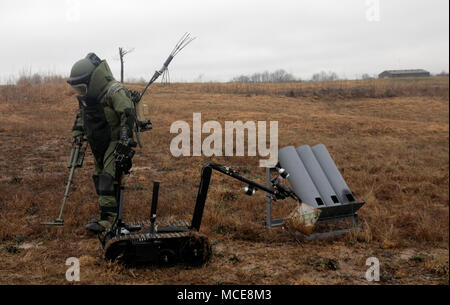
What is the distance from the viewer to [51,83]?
101ft

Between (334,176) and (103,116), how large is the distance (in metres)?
4.39

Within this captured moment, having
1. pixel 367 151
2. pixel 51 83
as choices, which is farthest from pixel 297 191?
pixel 51 83

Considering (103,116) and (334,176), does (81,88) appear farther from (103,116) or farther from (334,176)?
(334,176)

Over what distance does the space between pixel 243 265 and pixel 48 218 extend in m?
4.24

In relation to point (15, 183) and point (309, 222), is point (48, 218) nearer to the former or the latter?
point (15, 183)

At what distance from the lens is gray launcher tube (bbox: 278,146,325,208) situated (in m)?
6.43

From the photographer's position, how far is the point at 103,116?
571cm
